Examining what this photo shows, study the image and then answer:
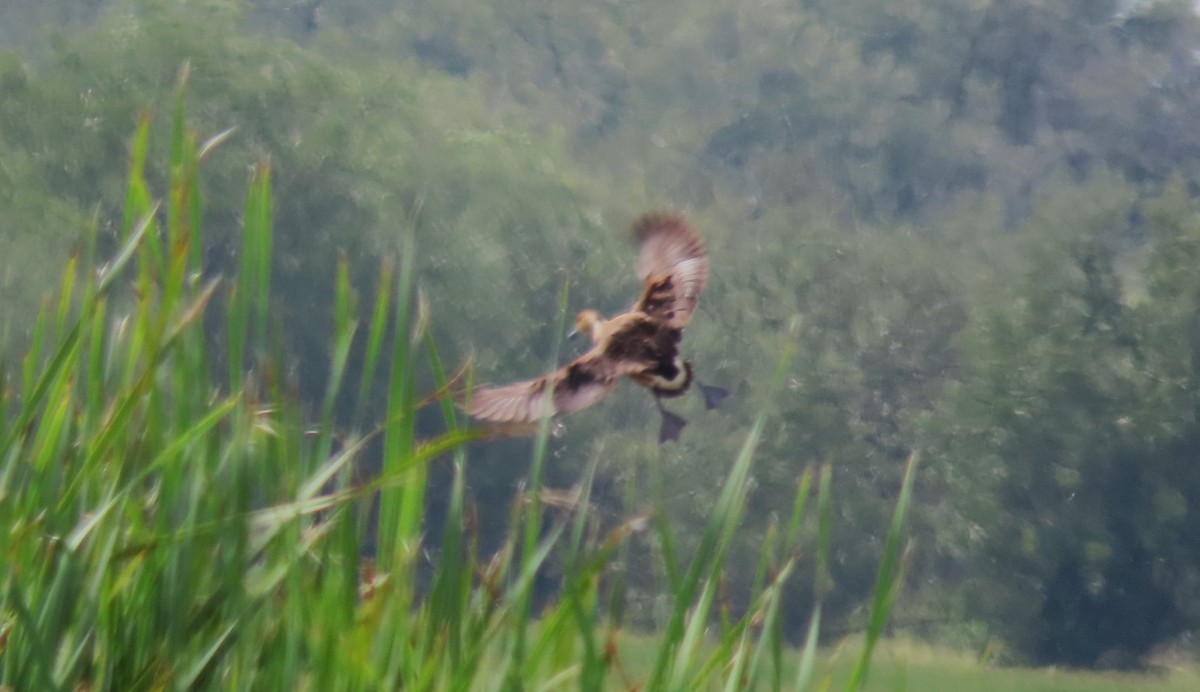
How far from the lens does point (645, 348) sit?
158cm

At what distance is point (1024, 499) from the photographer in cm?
2933

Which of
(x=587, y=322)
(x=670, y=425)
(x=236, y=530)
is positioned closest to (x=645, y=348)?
(x=670, y=425)

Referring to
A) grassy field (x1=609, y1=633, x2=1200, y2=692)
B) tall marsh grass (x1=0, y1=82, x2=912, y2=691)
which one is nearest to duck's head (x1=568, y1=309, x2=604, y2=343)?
tall marsh grass (x1=0, y1=82, x2=912, y2=691)

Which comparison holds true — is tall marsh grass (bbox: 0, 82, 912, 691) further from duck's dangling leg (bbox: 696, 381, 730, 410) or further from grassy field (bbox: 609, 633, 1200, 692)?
grassy field (bbox: 609, 633, 1200, 692)

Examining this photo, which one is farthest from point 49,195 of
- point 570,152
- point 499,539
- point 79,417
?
point 79,417

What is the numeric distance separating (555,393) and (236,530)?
1.10ft

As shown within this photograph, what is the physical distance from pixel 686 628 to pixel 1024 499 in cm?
2889

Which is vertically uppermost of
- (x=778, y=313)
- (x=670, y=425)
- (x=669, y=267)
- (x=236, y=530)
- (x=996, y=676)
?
(x=778, y=313)

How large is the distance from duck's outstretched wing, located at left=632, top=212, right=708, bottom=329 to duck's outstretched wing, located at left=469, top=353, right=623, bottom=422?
95 millimetres

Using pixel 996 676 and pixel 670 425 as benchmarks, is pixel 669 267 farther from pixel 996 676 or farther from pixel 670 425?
pixel 996 676

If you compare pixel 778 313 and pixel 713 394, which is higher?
pixel 778 313

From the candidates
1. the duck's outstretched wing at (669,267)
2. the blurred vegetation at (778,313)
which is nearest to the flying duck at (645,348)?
the duck's outstretched wing at (669,267)

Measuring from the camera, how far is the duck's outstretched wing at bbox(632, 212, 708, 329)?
1.64 meters

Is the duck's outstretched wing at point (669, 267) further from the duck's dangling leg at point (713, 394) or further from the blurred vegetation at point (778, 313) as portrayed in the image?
the blurred vegetation at point (778, 313)
